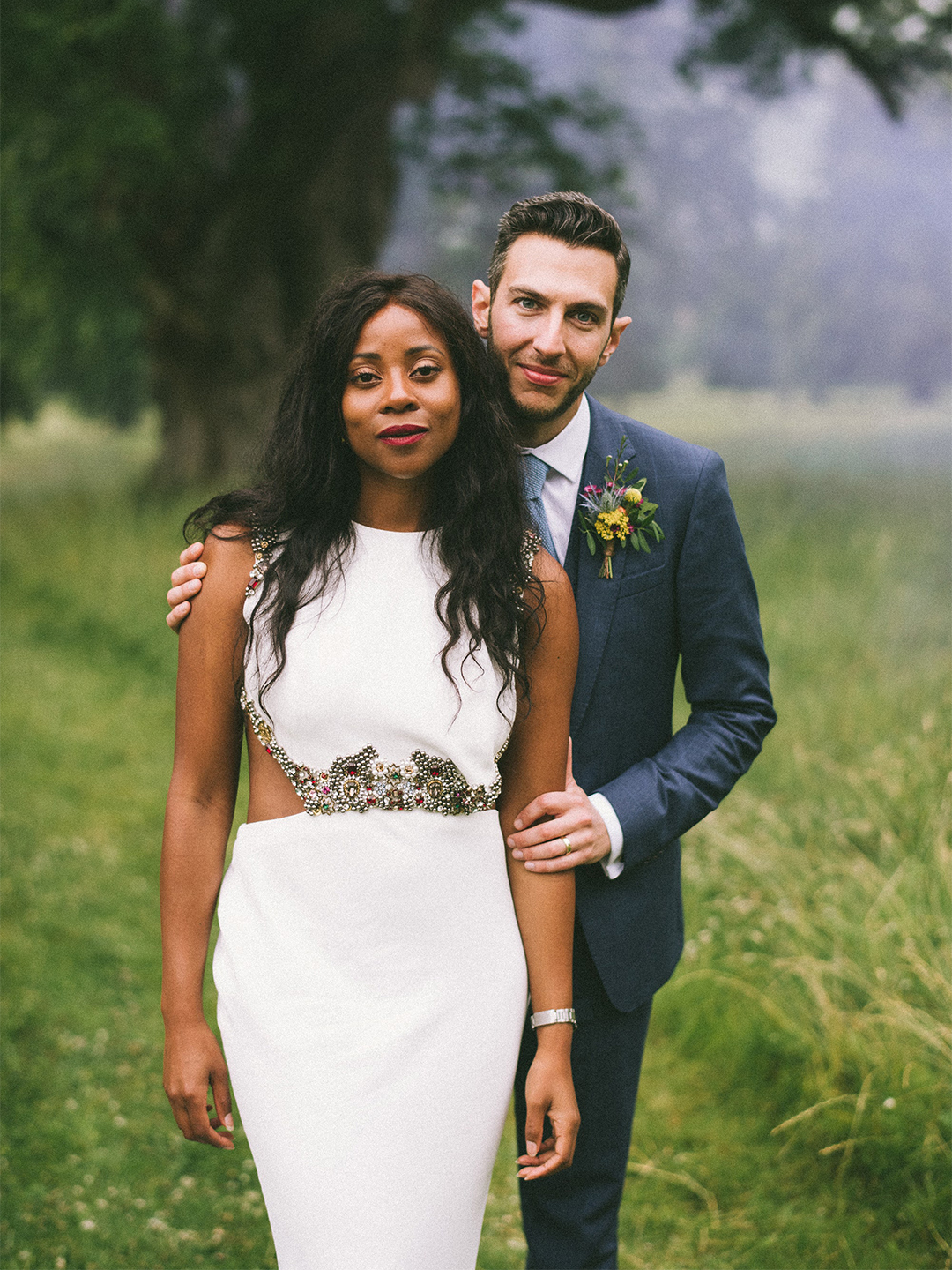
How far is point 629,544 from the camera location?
89.5 inches

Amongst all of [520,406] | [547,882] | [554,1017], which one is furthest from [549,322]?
[554,1017]

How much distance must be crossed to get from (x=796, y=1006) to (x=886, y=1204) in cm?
70

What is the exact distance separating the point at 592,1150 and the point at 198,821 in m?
1.24

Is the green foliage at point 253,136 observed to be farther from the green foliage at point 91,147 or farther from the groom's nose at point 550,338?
the groom's nose at point 550,338

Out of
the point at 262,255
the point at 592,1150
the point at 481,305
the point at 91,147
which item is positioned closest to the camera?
the point at 481,305

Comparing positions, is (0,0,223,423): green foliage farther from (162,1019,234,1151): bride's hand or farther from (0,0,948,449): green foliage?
(162,1019,234,1151): bride's hand

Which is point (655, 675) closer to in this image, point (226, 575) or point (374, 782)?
point (374, 782)

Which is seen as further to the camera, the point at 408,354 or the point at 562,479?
the point at 562,479

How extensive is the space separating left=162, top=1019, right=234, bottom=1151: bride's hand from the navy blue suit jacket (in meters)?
0.77

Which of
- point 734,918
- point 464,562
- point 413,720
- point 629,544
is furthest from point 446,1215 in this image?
point 734,918

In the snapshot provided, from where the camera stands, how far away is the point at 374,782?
77.1 inches

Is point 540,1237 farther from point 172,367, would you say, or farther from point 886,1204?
point 172,367

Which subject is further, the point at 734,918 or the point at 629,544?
the point at 734,918

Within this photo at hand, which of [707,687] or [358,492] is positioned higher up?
[358,492]
